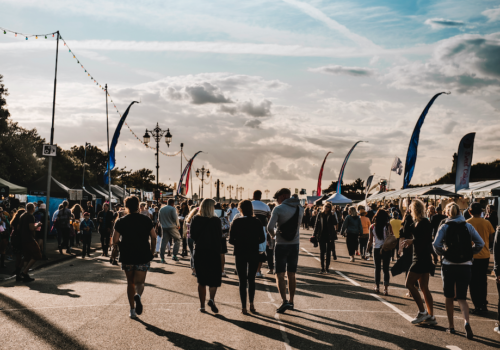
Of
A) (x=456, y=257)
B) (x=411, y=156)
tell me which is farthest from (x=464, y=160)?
(x=456, y=257)

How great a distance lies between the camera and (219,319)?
6992 millimetres

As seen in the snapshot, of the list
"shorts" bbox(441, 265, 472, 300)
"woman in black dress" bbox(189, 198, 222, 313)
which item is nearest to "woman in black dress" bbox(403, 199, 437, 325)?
"shorts" bbox(441, 265, 472, 300)

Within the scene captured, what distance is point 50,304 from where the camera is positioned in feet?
26.4

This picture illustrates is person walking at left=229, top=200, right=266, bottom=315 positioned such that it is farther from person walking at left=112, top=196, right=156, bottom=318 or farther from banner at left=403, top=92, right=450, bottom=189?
banner at left=403, top=92, right=450, bottom=189

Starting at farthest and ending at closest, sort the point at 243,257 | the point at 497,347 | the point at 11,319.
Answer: the point at 243,257 < the point at 11,319 < the point at 497,347

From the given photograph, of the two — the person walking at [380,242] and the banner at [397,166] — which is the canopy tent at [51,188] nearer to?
the person walking at [380,242]

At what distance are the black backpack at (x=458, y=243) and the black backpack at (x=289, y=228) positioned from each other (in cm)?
236

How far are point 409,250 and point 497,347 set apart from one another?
84.9 inches

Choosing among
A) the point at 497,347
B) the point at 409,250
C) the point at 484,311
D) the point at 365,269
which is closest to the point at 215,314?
the point at 409,250

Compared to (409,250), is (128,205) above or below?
above

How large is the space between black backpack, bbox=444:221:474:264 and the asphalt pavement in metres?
1.04

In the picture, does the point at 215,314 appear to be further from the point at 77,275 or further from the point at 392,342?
the point at 77,275

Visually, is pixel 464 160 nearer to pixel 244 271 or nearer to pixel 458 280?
pixel 458 280

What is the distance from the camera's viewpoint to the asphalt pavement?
5.75m
